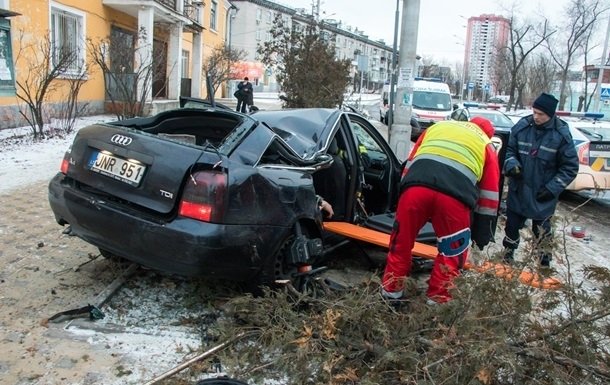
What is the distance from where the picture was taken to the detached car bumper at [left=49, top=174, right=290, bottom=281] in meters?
3.28

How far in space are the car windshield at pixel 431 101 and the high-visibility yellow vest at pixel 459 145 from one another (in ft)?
61.0

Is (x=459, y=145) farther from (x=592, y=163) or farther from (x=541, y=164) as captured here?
(x=592, y=163)

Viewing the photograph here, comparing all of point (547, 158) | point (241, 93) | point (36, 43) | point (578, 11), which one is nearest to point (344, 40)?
point (578, 11)

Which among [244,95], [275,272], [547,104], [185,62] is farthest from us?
[185,62]

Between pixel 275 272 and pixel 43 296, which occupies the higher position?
pixel 275 272

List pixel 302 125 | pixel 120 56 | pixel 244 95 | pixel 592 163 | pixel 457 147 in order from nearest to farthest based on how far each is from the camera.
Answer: pixel 457 147
pixel 302 125
pixel 592 163
pixel 120 56
pixel 244 95

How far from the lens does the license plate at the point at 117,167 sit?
11.6 feet

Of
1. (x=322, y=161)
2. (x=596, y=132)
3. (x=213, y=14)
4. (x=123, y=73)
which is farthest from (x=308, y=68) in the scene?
(x=213, y=14)

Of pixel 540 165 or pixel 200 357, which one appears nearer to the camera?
pixel 200 357

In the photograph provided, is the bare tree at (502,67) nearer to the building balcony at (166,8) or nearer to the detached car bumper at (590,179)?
the building balcony at (166,8)

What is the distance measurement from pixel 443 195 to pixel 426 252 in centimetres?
80

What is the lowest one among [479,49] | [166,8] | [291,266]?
[291,266]

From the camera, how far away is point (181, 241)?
3275 millimetres

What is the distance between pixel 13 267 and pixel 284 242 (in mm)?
2300
